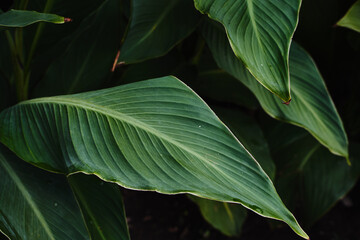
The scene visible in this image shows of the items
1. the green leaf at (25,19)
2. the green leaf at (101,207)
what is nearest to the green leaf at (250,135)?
the green leaf at (101,207)

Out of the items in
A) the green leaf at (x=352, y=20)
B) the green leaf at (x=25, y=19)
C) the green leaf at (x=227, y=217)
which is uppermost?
the green leaf at (x=25, y=19)

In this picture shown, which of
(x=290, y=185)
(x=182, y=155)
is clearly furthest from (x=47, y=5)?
(x=290, y=185)

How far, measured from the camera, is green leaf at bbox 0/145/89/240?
961mm

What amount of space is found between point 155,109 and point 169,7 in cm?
50

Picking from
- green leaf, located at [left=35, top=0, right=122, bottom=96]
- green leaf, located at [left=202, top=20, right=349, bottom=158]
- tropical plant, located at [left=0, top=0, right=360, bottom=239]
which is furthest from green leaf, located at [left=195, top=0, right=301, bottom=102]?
green leaf, located at [left=35, top=0, right=122, bottom=96]

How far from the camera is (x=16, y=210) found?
980mm

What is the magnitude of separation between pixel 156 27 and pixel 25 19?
17.6 inches

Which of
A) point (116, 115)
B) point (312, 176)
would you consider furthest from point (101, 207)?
point (312, 176)

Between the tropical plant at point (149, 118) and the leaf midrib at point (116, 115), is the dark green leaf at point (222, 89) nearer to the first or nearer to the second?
the tropical plant at point (149, 118)

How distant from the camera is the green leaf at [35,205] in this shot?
961 millimetres

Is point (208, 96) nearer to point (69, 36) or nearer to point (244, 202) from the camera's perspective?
point (69, 36)

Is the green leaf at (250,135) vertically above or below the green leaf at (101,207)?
below

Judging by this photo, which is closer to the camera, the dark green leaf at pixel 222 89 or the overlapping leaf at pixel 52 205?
the overlapping leaf at pixel 52 205

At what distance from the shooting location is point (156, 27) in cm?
130
